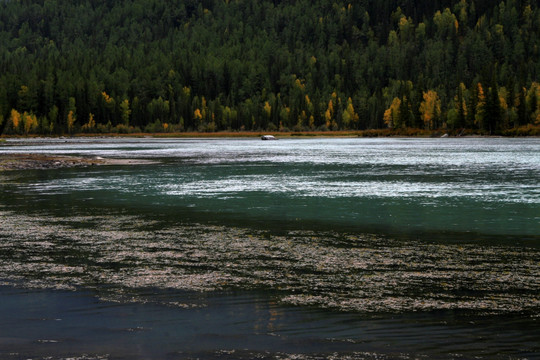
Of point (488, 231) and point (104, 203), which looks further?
point (104, 203)

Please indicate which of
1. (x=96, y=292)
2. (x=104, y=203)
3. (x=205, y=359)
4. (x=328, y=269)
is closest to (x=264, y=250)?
(x=328, y=269)

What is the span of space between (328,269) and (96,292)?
5.38 metres

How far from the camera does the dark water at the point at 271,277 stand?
1074cm

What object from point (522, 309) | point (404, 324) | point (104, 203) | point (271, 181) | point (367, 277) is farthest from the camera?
point (271, 181)

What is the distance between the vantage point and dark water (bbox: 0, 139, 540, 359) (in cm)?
1074

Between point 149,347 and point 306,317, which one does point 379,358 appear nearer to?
point 306,317

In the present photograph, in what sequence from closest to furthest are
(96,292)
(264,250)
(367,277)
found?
1. (96,292)
2. (367,277)
3. (264,250)

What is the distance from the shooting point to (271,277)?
50.9ft

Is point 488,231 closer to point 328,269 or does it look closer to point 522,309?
point 328,269

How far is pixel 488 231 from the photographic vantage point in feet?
74.5

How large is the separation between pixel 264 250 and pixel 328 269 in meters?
3.24

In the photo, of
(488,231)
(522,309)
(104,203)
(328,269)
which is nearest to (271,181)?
(104,203)

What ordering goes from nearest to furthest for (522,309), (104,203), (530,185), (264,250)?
(522,309) → (264,250) → (104,203) → (530,185)

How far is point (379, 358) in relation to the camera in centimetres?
994
